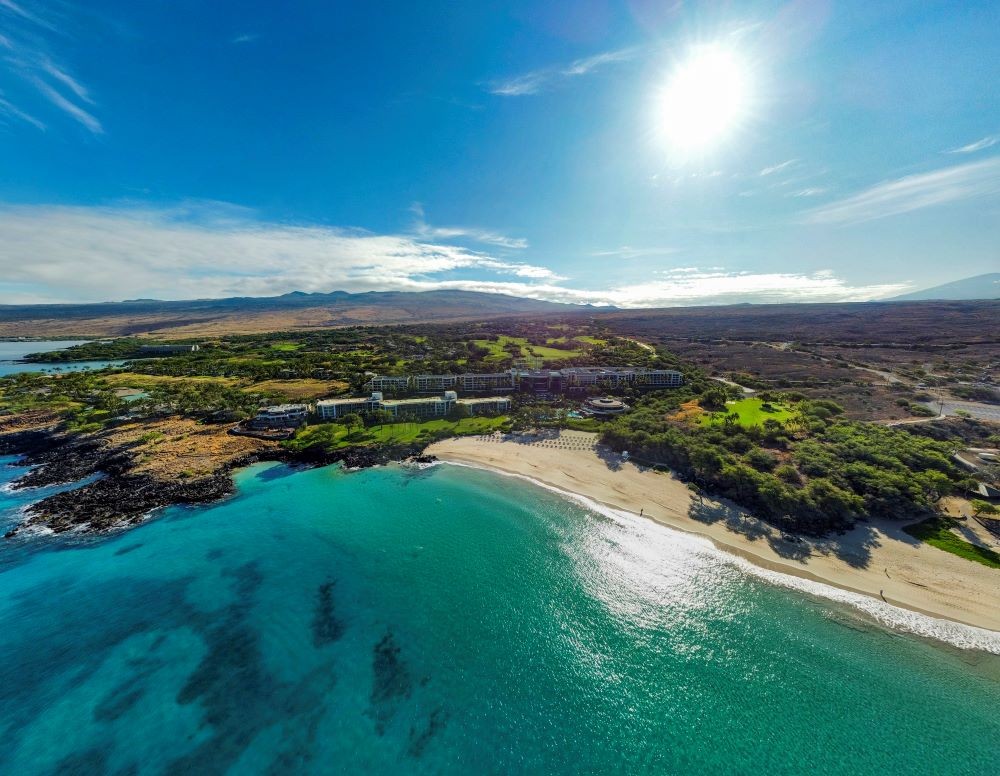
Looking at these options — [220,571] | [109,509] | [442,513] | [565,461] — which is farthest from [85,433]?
[565,461]

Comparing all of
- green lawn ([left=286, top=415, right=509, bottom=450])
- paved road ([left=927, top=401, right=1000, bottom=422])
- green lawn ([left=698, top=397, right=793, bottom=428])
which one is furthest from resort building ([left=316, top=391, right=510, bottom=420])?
paved road ([left=927, top=401, right=1000, bottom=422])

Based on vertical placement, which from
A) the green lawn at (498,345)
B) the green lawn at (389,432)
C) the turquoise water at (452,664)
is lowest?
the turquoise water at (452,664)

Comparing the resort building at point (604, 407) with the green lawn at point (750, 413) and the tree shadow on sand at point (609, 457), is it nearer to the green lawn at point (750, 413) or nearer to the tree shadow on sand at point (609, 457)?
the green lawn at point (750, 413)

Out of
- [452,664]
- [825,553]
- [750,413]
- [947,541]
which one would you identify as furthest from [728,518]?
[750,413]

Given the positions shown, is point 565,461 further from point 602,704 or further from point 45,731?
point 45,731

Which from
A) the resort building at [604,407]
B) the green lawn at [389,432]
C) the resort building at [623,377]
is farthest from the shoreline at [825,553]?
the resort building at [623,377]

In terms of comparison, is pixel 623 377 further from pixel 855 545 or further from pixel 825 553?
pixel 825 553
